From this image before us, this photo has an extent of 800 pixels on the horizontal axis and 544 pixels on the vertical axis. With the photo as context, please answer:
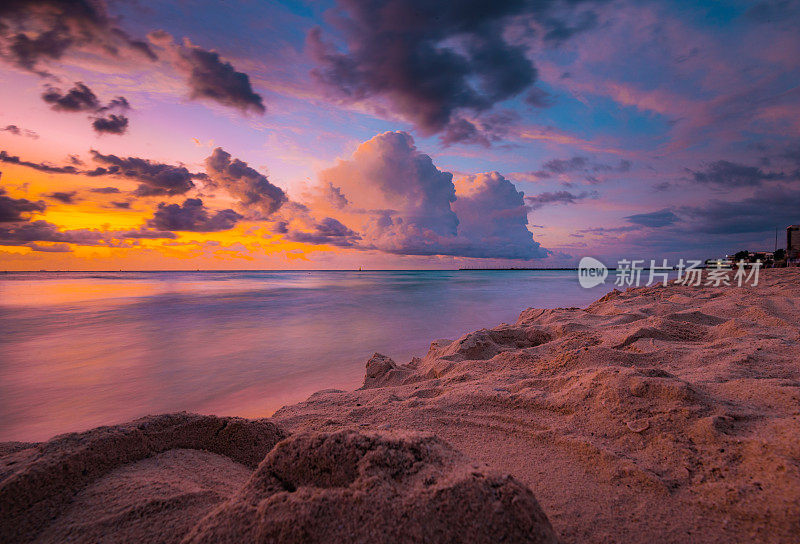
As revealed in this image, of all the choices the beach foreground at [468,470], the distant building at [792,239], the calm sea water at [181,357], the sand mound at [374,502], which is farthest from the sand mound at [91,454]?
the distant building at [792,239]

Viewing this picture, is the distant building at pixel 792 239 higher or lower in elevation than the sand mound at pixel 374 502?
higher

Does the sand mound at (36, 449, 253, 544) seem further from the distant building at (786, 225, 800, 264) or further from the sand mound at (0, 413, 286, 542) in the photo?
the distant building at (786, 225, 800, 264)

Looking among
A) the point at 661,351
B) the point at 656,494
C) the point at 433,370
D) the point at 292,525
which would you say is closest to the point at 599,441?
the point at 656,494

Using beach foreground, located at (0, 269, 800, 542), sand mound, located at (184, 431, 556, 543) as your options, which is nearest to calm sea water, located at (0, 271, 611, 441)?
beach foreground, located at (0, 269, 800, 542)

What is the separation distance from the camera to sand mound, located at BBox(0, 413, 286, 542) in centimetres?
137

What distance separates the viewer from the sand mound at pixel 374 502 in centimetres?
103

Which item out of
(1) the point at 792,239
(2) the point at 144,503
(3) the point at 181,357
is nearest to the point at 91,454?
(2) the point at 144,503

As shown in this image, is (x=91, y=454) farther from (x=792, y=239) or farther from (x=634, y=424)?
(x=792, y=239)

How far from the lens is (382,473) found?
1201 millimetres

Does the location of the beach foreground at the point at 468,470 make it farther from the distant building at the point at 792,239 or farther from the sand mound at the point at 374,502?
the distant building at the point at 792,239

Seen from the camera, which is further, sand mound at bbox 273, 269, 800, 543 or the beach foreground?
sand mound at bbox 273, 269, 800, 543

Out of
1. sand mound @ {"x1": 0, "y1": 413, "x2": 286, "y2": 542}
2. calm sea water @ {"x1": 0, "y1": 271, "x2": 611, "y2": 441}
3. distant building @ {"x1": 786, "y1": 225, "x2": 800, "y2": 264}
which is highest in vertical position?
distant building @ {"x1": 786, "y1": 225, "x2": 800, "y2": 264}

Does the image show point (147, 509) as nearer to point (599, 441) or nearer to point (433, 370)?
point (599, 441)

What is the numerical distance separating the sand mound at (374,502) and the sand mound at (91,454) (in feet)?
2.74
